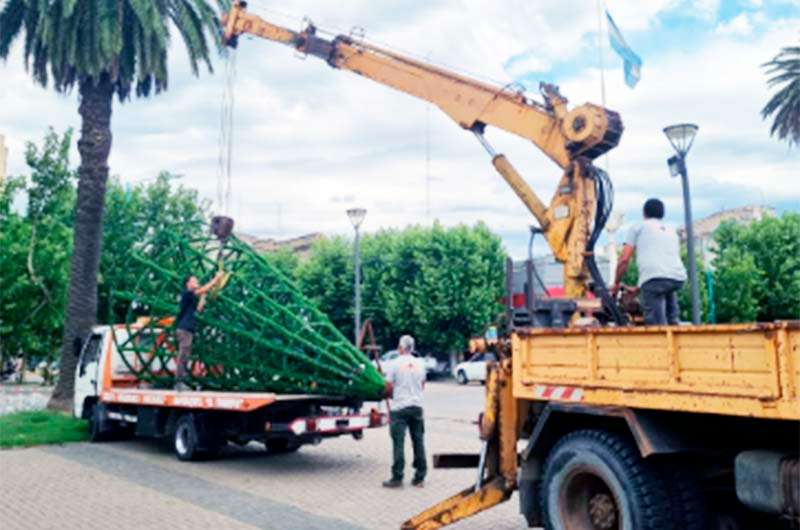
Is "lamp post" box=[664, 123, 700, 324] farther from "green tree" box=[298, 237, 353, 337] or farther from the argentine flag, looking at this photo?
"green tree" box=[298, 237, 353, 337]

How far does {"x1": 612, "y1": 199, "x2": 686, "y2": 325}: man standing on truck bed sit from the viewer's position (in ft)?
22.4

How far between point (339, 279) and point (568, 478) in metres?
34.1

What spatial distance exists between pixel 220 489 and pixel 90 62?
11891 millimetres

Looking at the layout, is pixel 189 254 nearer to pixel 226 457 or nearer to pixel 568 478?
pixel 226 457

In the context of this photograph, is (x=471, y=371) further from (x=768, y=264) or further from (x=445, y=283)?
(x=768, y=264)

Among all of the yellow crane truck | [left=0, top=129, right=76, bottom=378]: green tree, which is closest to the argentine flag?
the yellow crane truck

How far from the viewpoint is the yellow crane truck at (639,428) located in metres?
4.34

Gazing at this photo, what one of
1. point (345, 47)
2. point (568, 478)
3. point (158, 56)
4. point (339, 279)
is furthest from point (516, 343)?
point (339, 279)

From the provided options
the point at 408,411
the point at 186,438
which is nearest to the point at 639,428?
the point at 408,411

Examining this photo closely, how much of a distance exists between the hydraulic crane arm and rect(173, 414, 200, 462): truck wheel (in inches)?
232

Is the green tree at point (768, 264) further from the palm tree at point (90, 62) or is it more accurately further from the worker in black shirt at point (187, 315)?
the worker in black shirt at point (187, 315)

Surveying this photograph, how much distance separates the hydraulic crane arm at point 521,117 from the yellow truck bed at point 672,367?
4.52 meters

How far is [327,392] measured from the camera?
11.2m

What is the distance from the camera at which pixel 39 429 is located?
48.8 feet
